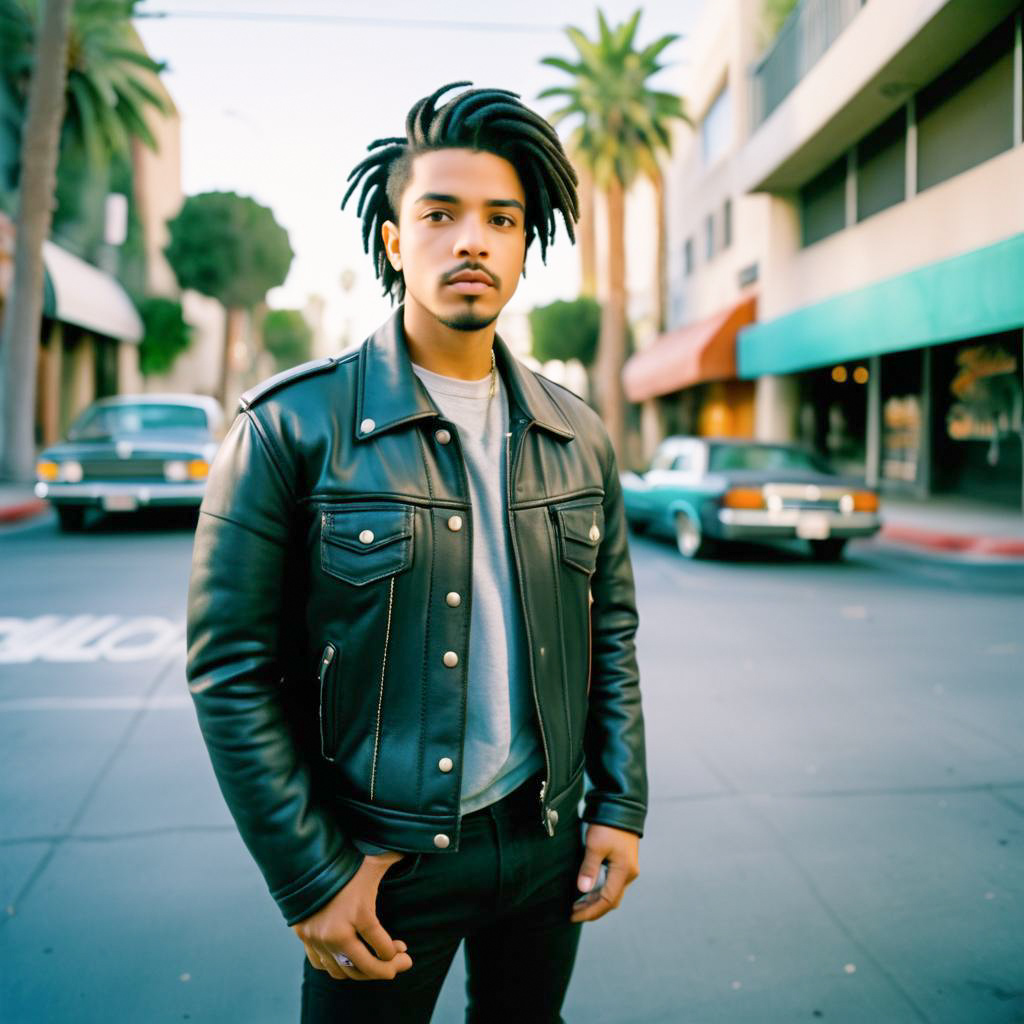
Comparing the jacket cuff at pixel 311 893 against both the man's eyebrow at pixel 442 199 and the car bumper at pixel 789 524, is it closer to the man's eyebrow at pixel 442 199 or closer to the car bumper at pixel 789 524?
the man's eyebrow at pixel 442 199

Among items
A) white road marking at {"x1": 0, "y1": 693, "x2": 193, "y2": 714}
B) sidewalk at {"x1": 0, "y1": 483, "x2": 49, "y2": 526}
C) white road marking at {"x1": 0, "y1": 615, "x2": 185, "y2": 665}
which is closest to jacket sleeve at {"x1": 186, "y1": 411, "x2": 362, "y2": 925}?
white road marking at {"x1": 0, "y1": 693, "x2": 193, "y2": 714}

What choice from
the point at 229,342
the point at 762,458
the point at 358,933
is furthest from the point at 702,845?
the point at 229,342

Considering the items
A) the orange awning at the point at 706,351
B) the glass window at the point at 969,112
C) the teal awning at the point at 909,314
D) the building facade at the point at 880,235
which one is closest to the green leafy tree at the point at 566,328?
the building facade at the point at 880,235

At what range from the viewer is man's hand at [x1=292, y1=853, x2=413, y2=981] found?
1270 mm

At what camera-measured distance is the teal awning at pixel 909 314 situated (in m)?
10.9

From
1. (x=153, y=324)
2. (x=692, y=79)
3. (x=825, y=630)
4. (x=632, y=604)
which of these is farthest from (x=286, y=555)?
(x=153, y=324)

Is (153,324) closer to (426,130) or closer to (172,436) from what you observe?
(172,436)

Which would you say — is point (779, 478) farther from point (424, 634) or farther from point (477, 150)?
point (424, 634)

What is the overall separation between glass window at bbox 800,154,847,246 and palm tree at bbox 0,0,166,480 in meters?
14.3

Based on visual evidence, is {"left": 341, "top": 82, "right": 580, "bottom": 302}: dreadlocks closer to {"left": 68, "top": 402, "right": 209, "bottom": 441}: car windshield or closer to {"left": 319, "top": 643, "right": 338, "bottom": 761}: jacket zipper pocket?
{"left": 319, "top": 643, "right": 338, "bottom": 761}: jacket zipper pocket

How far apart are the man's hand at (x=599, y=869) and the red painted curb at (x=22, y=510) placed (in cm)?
1265

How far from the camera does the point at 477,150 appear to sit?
1.47 meters

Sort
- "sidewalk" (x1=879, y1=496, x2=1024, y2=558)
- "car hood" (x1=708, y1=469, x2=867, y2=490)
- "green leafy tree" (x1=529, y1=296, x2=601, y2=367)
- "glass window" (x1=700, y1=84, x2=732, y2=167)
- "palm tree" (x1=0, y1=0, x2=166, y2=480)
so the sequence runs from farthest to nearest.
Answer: "green leafy tree" (x1=529, y1=296, x2=601, y2=367)
"glass window" (x1=700, y1=84, x2=732, y2=167)
"palm tree" (x1=0, y1=0, x2=166, y2=480)
"sidewalk" (x1=879, y1=496, x2=1024, y2=558)
"car hood" (x1=708, y1=469, x2=867, y2=490)

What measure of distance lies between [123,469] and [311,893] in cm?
1033
